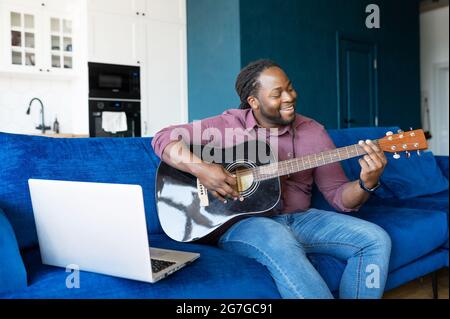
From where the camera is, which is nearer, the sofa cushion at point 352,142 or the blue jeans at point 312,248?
the blue jeans at point 312,248

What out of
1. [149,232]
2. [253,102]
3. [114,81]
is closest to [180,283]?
[149,232]

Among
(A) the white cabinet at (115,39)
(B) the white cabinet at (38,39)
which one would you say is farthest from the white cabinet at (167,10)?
(B) the white cabinet at (38,39)

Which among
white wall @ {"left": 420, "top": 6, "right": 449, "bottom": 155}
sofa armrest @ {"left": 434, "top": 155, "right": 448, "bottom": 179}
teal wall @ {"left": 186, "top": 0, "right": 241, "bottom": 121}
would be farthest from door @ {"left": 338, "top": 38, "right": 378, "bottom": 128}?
sofa armrest @ {"left": 434, "top": 155, "right": 448, "bottom": 179}

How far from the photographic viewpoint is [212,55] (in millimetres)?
3953

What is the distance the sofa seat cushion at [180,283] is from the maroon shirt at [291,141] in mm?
389

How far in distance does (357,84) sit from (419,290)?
315 cm

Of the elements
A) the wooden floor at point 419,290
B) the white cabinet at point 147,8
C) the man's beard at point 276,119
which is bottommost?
the wooden floor at point 419,290

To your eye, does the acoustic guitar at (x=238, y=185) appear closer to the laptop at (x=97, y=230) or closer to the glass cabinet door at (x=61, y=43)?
the laptop at (x=97, y=230)

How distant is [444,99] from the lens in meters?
6.31

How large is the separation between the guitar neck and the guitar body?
0.06 feet

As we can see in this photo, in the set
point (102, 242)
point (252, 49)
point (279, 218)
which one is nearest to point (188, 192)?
point (279, 218)

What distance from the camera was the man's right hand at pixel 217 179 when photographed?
124 cm

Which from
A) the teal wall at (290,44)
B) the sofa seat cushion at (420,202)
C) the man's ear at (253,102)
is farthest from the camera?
the teal wall at (290,44)

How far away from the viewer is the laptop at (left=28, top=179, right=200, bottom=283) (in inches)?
34.7
